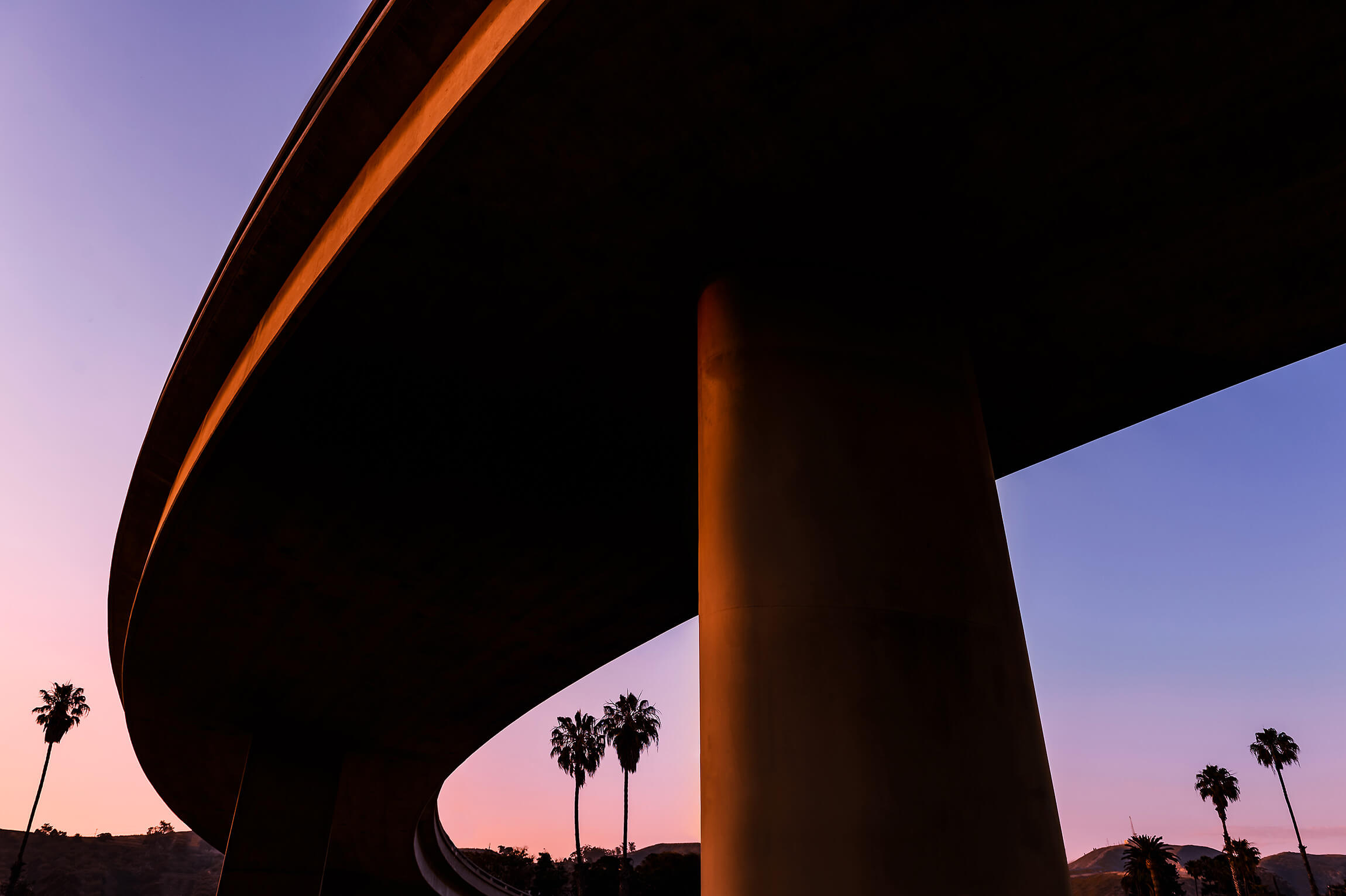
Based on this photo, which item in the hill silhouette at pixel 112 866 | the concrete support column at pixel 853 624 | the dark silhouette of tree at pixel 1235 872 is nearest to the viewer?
the concrete support column at pixel 853 624

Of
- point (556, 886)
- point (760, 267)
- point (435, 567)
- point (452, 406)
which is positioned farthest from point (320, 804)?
point (556, 886)

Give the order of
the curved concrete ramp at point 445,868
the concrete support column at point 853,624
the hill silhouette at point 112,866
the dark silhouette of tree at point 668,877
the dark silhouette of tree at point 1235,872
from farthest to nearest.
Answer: the hill silhouette at point 112,866, the dark silhouette of tree at point 1235,872, the dark silhouette of tree at point 668,877, the curved concrete ramp at point 445,868, the concrete support column at point 853,624

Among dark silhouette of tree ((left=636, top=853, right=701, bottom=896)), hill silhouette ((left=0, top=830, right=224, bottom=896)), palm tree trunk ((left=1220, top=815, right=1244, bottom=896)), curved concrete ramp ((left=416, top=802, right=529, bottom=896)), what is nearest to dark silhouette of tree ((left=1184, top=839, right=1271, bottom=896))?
palm tree trunk ((left=1220, top=815, right=1244, bottom=896))

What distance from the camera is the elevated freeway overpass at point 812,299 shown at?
6547 millimetres

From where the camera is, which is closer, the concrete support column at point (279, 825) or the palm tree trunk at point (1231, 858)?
the concrete support column at point (279, 825)

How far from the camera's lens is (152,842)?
146 metres

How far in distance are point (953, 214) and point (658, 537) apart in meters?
9.48

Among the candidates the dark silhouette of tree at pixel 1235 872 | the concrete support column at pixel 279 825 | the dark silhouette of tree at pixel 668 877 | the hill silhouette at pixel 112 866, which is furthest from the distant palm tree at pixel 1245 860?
the hill silhouette at pixel 112 866

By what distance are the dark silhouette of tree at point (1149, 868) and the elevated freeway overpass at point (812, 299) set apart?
80608mm

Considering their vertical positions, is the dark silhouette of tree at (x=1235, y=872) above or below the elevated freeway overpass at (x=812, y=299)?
below

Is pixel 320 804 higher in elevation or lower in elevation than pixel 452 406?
lower

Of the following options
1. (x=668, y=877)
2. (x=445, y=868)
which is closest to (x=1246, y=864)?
(x=668, y=877)

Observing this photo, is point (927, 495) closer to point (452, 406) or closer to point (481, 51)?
point (481, 51)

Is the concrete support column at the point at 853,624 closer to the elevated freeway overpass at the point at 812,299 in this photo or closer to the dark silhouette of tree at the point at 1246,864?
the elevated freeway overpass at the point at 812,299
